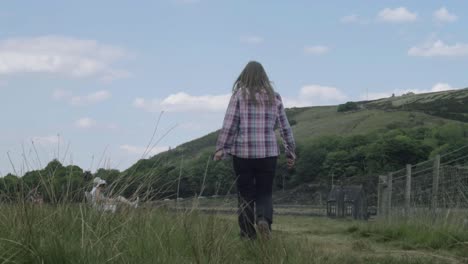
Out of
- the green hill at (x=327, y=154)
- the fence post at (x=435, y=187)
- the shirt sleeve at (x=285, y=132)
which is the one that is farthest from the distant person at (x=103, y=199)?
the fence post at (x=435, y=187)

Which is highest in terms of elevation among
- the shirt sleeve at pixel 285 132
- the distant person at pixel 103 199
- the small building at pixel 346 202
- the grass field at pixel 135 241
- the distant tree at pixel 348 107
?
the distant tree at pixel 348 107

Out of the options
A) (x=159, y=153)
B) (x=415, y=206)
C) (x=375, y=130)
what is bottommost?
(x=415, y=206)

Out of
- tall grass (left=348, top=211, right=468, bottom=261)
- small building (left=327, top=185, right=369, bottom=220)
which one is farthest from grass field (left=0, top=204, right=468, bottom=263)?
small building (left=327, top=185, right=369, bottom=220)

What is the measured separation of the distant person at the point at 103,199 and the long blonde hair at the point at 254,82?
6.17 feet

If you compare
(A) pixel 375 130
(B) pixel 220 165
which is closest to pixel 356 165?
(A) pixel 375 130

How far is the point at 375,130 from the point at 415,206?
91.8m

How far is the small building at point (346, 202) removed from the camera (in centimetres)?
2614

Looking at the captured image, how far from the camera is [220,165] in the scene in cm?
596

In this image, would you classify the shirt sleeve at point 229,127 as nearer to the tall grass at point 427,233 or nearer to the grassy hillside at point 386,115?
the tall grass at point 427,233

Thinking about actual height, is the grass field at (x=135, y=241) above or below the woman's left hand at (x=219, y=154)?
below

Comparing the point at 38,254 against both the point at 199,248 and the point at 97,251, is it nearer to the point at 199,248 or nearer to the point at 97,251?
the point at 97,251

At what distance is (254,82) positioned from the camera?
6.16 m

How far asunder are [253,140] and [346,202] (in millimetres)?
23109

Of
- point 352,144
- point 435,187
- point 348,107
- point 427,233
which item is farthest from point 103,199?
point 348,107
